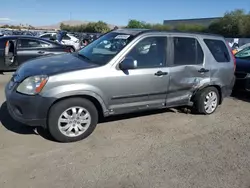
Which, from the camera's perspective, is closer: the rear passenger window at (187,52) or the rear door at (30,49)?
the rear passenger window at (187,52)

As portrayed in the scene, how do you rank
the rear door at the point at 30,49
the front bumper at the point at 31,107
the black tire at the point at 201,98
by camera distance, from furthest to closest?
A: the rear door at the point at 30,49 < the black tire at the point at 201,98 < the front bumper at the point at 31,107

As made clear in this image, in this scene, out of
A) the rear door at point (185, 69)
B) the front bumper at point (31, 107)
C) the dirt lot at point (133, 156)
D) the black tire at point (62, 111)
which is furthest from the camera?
the rear door at point (185, 69)

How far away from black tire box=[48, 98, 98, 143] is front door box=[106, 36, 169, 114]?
1.16 feet

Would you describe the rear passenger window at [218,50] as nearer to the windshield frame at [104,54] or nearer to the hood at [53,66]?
the windshield frame at [104,54]

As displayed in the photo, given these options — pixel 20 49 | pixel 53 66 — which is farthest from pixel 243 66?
pixel 20 49

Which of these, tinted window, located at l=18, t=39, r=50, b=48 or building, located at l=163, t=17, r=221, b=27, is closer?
tinted window, located at l=18, t=39, r=50, b=48

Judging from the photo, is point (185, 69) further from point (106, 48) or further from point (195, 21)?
point (195, 21)

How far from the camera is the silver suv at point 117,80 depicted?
4.07 m

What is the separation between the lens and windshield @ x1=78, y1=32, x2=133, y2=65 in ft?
15.2

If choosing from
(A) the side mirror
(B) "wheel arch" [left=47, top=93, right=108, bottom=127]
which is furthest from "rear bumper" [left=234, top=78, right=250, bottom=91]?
(B) "wheel arch" [left=47, top=93, right=108, bottom=127]

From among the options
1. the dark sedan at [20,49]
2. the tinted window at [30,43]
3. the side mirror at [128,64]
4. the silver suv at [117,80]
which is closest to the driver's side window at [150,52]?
the silver suv at [117,80]

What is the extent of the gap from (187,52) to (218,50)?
94 centimetres

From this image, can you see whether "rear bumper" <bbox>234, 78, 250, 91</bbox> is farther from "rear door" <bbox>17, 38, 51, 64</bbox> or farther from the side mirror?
"rear door" <bbox>17, 38, 51, 64</bbox>

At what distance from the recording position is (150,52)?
16.0 ft
